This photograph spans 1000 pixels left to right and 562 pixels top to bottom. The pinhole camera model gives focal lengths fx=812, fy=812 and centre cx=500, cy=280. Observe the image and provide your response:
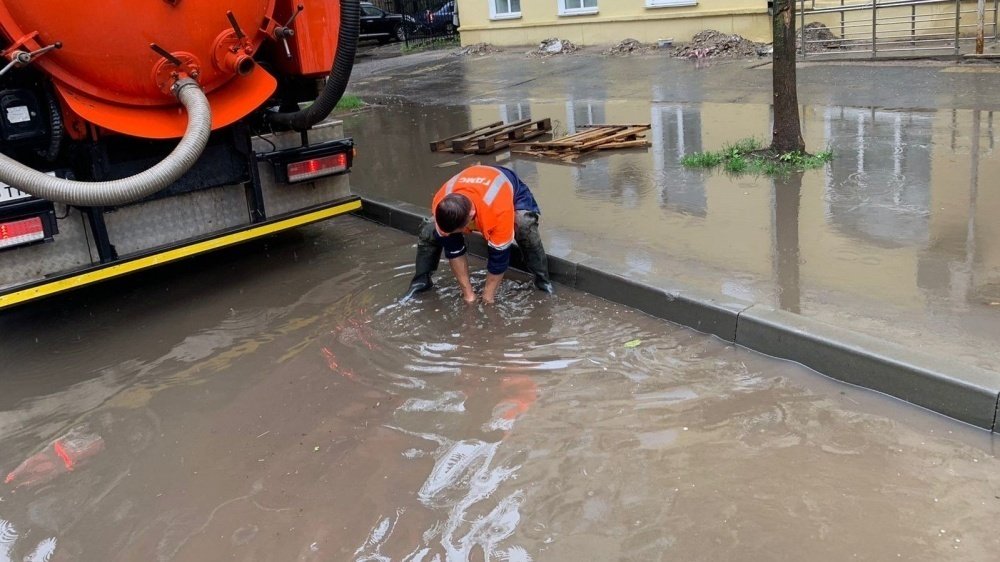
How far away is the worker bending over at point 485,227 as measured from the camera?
4867 mm

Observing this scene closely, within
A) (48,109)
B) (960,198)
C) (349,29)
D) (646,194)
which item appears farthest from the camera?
(646,194)

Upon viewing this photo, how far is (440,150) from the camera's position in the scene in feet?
31.1

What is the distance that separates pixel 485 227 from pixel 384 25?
20775 millimetres

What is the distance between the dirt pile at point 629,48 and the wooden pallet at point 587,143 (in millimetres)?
8301

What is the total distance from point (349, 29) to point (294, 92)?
1052 millimetres

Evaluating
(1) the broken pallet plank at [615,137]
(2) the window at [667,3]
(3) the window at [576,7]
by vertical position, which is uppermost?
(3) the window at [576,7]

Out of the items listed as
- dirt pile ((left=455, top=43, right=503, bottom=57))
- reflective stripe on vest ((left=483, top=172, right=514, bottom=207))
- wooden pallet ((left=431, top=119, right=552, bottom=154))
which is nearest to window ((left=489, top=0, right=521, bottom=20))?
dirt pile ((left=455, top=43, right=503, bottom=57))

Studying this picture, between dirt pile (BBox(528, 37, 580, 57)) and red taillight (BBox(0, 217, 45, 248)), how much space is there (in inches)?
585

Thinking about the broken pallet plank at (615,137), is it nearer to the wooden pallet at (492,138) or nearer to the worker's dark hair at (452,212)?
the wooden pallet at (492,138)

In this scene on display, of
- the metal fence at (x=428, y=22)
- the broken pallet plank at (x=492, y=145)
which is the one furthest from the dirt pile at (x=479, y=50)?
the broken pallet plank at (x=492, y=145)

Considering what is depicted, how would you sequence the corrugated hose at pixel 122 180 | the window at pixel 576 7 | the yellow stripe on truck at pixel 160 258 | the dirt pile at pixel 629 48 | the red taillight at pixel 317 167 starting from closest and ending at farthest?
1. the corrugated hose at pixel 122 180
2. the yellow stripe on truck at pixel 160 258
3. the red taillight at pixel 317 167
4. the dirt pile at pixel 629 48
5. the window at pixel 576 7

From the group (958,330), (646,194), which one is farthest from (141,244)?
(958,330)

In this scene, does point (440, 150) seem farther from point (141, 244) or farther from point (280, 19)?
point (141, 244)

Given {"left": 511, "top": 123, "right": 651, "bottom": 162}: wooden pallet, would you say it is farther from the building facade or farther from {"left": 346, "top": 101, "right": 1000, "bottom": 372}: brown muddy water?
the building facade
